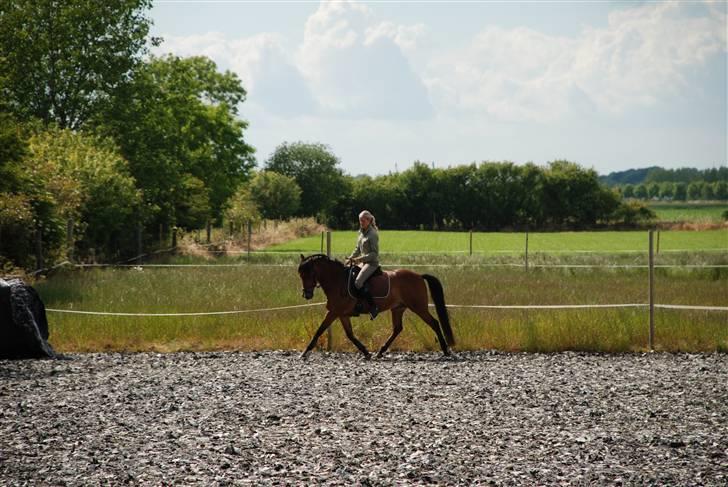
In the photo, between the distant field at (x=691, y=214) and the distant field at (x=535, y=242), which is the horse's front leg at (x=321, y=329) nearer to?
the distant field at (x=535, y=242)

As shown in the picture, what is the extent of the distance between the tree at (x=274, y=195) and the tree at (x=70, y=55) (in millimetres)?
61293

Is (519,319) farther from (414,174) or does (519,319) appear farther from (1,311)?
(414,174)

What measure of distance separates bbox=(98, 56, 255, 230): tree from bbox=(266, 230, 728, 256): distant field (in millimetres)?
8081

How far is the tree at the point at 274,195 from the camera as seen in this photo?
108 metres

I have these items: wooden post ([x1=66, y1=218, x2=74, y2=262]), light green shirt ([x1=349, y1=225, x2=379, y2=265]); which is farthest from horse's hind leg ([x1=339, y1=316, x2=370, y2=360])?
wooden post ([x1=66, y1=218, x2=74, y2=262])

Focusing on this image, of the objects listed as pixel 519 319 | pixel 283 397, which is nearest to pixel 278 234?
pixel 519 319

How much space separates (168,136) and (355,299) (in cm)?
3303

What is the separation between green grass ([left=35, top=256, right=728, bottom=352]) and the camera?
17.6 meters

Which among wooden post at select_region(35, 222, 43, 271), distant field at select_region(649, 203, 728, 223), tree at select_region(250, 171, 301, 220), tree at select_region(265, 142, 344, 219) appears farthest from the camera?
tree at select_region(265, 142, 344, 219)

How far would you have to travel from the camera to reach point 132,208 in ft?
133

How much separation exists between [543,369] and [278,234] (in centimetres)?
6014

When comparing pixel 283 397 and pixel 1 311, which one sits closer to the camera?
pixel 283 397

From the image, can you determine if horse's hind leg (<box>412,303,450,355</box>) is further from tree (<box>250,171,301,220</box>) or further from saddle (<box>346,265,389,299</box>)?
tree (<box>250,171,301,220</box>)

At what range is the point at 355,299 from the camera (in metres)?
16.4
